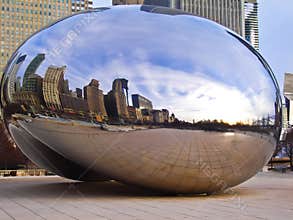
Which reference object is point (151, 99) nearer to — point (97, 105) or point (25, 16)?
point (97, 105)

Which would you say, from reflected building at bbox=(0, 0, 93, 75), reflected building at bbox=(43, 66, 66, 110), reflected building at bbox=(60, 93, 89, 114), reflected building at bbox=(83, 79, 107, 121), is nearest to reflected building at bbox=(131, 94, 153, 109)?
reflected building at bbox=(83, 79, 107, 121)

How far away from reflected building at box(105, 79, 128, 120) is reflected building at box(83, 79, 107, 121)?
0.13 m

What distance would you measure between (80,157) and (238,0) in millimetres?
130723

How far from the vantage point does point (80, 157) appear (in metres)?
11.4

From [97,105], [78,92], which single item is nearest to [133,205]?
[97,105]

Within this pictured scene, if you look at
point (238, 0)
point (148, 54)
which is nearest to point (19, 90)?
point (148, 54)

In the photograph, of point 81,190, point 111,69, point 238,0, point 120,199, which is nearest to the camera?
point 111,69

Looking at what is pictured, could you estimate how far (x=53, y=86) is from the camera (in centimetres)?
1087

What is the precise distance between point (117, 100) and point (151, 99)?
28.8 inches

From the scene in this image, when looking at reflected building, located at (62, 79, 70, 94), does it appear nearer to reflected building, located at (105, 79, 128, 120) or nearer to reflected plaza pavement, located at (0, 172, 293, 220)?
reflected building, located at (105, 79, 128, 120)

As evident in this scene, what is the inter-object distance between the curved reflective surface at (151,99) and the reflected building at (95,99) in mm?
22

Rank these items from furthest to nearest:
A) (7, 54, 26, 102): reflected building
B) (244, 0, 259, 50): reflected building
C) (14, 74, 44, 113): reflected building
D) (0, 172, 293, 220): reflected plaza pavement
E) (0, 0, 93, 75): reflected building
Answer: (244, 0, 259, 50): reflected building → (0, 0, 93, 75): reflected building → (7, 54, 26, 102): reflected building → (14, 74, 44, 113): reflected building → (0, 172, 293, 220): reflected plaza pavement

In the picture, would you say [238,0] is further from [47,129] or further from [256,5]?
[47,129]

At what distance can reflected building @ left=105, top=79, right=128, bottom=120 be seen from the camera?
10289mm
